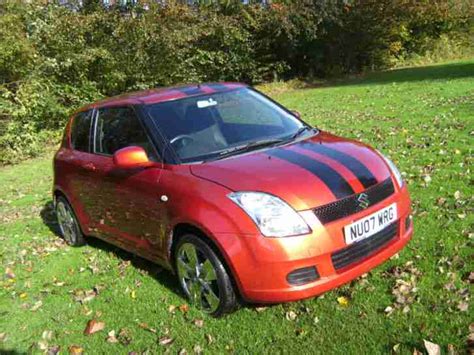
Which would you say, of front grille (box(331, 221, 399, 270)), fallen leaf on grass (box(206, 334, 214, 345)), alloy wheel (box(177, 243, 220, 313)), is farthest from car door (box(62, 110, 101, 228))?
front grille (box(331, 221, 399, 270))

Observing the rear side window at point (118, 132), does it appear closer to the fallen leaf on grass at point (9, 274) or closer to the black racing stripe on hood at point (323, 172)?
the black racing stripe on hood at point (323, 172)

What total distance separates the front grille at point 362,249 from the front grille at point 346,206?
0.75ft

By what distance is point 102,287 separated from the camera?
17.7ft

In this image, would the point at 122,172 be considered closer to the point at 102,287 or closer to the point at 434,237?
the point at 102,287

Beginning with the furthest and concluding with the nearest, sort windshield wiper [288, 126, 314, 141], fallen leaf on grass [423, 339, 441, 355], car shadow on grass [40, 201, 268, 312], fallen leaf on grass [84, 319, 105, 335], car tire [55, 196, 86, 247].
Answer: car tire [55, 196, 86, 247] → windshield wiper [288, 126, 314, 141] → car shadow on grass [40, 201, 268, 312] → fallen leaf on grass [84, 319, 105, 335] → fallen leaf on grass [423, 339, 441, 355]

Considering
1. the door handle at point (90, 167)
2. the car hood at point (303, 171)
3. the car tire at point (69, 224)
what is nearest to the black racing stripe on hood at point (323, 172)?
the car hood at point (303, 171)

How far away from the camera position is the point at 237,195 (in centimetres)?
398

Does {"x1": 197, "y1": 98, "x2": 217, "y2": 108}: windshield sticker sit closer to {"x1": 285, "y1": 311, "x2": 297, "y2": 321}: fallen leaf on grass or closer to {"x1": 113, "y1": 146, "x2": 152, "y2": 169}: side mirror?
{"x1": 113, "y1": 146, "x2": 152, "y2": 169}: side mirror

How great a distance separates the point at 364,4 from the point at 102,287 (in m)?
22.3

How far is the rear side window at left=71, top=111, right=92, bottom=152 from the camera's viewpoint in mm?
6164

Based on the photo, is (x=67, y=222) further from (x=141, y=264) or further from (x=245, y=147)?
(x=245, y=147)

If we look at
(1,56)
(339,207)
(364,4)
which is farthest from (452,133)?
(364,4)

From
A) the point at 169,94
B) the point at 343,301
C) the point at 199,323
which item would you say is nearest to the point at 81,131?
the point at 169,94

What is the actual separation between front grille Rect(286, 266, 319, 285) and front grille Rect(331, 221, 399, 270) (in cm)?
16
